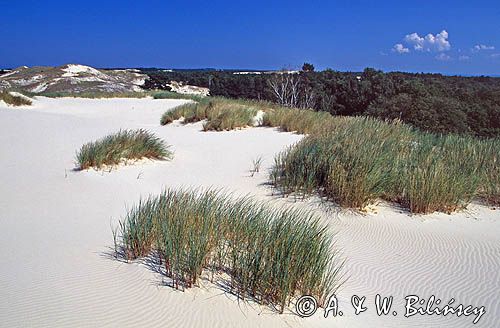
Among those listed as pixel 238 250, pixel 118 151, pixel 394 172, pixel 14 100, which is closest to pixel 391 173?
pixel 394 172

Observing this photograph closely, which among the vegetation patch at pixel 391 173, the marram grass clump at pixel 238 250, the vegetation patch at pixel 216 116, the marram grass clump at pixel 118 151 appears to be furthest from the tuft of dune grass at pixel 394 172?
the vegetation patch at pixel 216 116

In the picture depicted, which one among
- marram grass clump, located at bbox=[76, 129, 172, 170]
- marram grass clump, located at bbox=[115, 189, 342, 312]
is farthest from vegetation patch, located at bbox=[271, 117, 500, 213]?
marram grass clump, located at bbox=[76, 129, 172, 170]

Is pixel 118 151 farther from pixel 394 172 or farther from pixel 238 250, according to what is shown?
pixel 238 250

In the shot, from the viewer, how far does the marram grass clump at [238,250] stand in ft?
9.38

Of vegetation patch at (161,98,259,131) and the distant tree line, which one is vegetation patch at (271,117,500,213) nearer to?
vegetation patch at (161,98,259,131)

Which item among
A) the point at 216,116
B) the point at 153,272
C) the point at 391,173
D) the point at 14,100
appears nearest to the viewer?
the point at 153,272

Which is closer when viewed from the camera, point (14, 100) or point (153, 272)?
point (153, 272)

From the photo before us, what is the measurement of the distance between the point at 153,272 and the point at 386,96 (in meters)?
36.8

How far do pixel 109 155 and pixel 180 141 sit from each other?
372 centimetres

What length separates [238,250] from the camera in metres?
3.16

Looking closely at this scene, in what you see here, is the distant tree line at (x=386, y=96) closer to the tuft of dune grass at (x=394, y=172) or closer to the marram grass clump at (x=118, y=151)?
the tuft of dune grass at (x=394, y=172)

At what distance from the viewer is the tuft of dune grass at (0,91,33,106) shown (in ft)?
62.4

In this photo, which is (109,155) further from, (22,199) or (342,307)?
(342,307)

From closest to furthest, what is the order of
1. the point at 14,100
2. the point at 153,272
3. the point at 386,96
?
the point at 153,272 → the point at 14,100 → the point at 386,96
